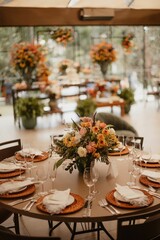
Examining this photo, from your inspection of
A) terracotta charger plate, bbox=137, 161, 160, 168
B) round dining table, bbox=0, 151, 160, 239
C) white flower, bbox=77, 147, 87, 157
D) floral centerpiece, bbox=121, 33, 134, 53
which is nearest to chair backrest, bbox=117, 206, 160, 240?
round dining table, bbox=0, 151, 160, 239

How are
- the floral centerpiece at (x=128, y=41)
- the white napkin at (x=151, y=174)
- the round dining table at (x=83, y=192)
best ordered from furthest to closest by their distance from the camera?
1. the floral centerpiece at (x=128, y=41)
2. the white napkin at (x=151, y=174)
3. the round dining table at (x=83, y=192)

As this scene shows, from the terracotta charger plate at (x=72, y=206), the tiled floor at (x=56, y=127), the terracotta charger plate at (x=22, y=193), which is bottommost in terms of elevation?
the tiled floor at (x=56, y=127)

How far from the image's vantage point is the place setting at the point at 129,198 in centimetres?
256

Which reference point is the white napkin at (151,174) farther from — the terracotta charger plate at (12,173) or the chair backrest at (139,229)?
the terracotta charger plate at (12,173)

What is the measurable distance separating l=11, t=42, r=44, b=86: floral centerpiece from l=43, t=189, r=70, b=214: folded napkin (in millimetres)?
6171

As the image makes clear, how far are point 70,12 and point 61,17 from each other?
17 centimetres

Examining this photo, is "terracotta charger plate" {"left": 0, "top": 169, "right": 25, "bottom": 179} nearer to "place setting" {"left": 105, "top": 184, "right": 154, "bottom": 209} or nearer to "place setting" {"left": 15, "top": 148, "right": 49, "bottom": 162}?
"place setting" {"left": 15, "top": 148, "right": 49, "bottom": 162}

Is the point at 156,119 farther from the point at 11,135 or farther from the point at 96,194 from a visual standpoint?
the point at 96,194

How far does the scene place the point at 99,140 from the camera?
297cm

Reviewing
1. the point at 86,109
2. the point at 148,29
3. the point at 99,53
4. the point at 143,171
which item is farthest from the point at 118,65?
the point at 143,171

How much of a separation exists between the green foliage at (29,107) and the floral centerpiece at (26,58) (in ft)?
2.31

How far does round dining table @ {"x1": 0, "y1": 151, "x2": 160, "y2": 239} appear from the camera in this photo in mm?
2441

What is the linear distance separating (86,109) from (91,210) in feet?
20.9

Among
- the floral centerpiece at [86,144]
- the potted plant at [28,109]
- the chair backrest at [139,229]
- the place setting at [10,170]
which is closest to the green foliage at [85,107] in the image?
the potted plant at [28,109]
